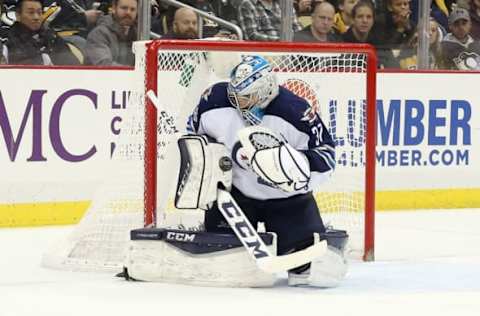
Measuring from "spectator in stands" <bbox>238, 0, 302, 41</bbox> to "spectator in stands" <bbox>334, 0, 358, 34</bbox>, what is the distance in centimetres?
46

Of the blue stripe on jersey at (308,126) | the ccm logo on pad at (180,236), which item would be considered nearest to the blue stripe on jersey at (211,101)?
the blue stripe on jersey at (308,126)

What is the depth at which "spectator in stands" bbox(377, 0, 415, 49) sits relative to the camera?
884 centimetres

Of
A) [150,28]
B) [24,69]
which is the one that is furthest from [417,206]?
[24,69]

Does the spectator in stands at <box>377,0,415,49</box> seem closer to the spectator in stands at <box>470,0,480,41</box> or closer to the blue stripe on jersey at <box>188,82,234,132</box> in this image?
the spectator in stands at <box>470,0,480,41</box>

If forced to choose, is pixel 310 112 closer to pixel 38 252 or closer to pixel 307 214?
pixel 307 214

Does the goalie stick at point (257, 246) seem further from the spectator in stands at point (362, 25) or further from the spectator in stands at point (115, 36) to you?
the spectator in stands at point (362, 25)

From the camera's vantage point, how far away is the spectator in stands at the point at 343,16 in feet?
28.3

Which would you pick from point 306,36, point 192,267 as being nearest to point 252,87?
point 192,267

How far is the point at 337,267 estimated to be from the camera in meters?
5.06

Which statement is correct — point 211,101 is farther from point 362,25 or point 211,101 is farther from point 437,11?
point 437,11

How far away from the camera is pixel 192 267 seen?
502cm

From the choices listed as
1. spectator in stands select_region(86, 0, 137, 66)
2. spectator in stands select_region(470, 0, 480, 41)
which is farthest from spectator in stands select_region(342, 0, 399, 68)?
spectator in stands select_region(86, 0, 137, 66)

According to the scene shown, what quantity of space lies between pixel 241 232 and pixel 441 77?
13.1 feet

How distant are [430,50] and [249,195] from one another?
4.06m
